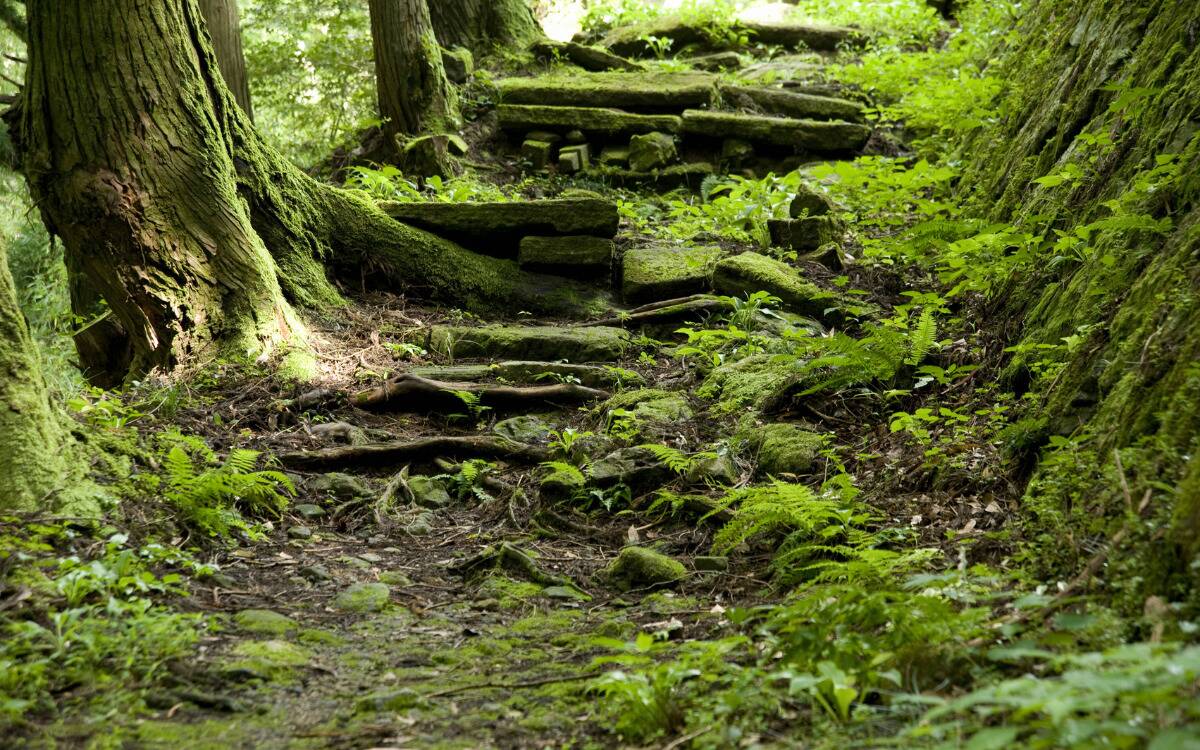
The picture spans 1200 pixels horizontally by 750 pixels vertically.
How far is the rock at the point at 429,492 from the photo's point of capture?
4.74 m

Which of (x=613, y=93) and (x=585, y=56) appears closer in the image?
(x=613, y=93)

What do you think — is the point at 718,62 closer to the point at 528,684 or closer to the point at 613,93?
the point at 613,93

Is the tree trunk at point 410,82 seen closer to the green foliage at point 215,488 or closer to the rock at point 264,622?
the green foliage at point 215,488

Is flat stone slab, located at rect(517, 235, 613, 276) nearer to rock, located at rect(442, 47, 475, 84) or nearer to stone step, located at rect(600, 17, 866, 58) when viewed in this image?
rock, located at rect(442, 47, 475, 84)

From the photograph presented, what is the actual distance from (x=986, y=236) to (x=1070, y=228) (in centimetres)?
42

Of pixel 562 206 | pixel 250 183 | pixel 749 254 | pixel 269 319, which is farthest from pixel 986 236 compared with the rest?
pixel 250 183

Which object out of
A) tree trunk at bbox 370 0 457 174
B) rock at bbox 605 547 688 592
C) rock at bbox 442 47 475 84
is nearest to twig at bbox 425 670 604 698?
rock at bbox 605 547 688 592

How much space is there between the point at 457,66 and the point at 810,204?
18.5ft

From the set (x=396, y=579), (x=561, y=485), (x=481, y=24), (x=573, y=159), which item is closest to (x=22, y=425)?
(x=396, y=579)

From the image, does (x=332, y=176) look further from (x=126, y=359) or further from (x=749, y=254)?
(x=749, y=254)

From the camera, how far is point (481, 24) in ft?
40.8

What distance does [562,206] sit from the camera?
764 centimetres

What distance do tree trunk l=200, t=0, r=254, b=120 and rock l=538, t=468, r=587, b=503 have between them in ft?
21.9

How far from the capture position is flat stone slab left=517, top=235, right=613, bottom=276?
296 inches
